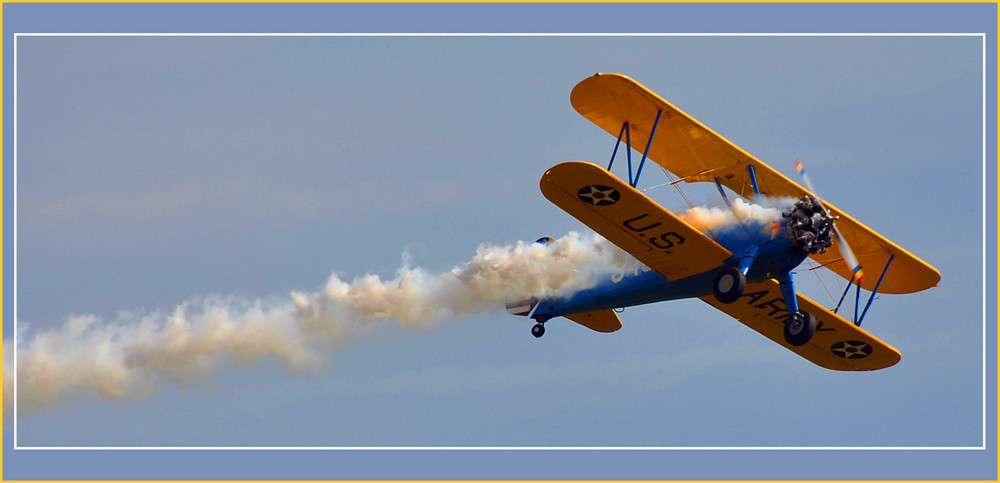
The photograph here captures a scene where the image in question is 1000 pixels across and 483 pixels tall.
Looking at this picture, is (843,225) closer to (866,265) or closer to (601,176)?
(866,265)

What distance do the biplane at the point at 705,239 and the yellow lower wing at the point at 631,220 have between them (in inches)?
0.8

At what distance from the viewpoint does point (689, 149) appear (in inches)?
974

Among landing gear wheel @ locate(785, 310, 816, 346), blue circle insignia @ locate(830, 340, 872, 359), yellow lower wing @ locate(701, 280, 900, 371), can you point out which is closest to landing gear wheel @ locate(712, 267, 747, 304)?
landing gear wheel @ locate(785, 310, 816, 346)

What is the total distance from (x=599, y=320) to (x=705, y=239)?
14.4 feet

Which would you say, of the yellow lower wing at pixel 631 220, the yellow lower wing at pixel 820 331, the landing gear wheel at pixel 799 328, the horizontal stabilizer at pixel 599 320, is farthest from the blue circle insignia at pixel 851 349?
the yellow lower wing at pixel 631 220

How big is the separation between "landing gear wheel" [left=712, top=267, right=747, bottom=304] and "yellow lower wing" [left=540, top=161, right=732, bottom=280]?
17.4 inches

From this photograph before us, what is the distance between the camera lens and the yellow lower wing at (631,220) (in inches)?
886

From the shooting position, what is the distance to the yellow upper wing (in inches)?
939

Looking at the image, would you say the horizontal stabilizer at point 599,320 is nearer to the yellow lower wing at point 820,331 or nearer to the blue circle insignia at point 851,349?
the yellow lower wing at point 820,331

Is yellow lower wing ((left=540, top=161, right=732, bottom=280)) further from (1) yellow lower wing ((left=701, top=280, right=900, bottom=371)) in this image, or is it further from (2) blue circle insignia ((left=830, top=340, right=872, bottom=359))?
(2) blue circle insignia ((left=830, top=340, right=872, bottom=359))

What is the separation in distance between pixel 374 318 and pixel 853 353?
901 cm

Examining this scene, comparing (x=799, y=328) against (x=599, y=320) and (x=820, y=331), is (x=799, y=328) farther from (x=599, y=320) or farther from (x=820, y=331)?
(x=599, y=320)

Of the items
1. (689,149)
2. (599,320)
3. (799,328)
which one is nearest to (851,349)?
(799,328)

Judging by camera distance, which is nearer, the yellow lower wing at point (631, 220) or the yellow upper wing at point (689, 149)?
the yellow lower wing at point (631, 220)
